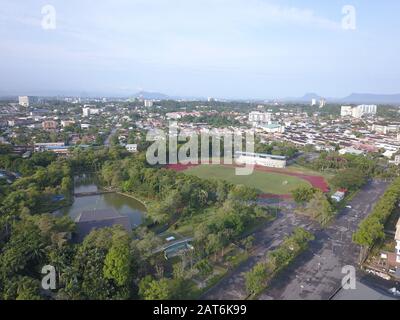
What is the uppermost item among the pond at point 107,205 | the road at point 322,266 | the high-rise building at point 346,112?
the high-rise building at point 346,112

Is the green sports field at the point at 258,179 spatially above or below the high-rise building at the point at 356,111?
below

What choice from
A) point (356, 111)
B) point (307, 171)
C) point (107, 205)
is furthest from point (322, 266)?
point (356, 111)

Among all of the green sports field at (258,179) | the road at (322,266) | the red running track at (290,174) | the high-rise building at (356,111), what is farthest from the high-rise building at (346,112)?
the road at (322,266)

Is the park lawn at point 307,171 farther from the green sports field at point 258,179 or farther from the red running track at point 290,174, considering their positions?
the green sports field at point 258,179

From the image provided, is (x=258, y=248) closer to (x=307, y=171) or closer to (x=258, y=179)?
(x=258, y=179)

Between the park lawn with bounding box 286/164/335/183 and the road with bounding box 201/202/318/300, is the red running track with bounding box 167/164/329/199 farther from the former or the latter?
the road with bounding box 201/202/318/300
